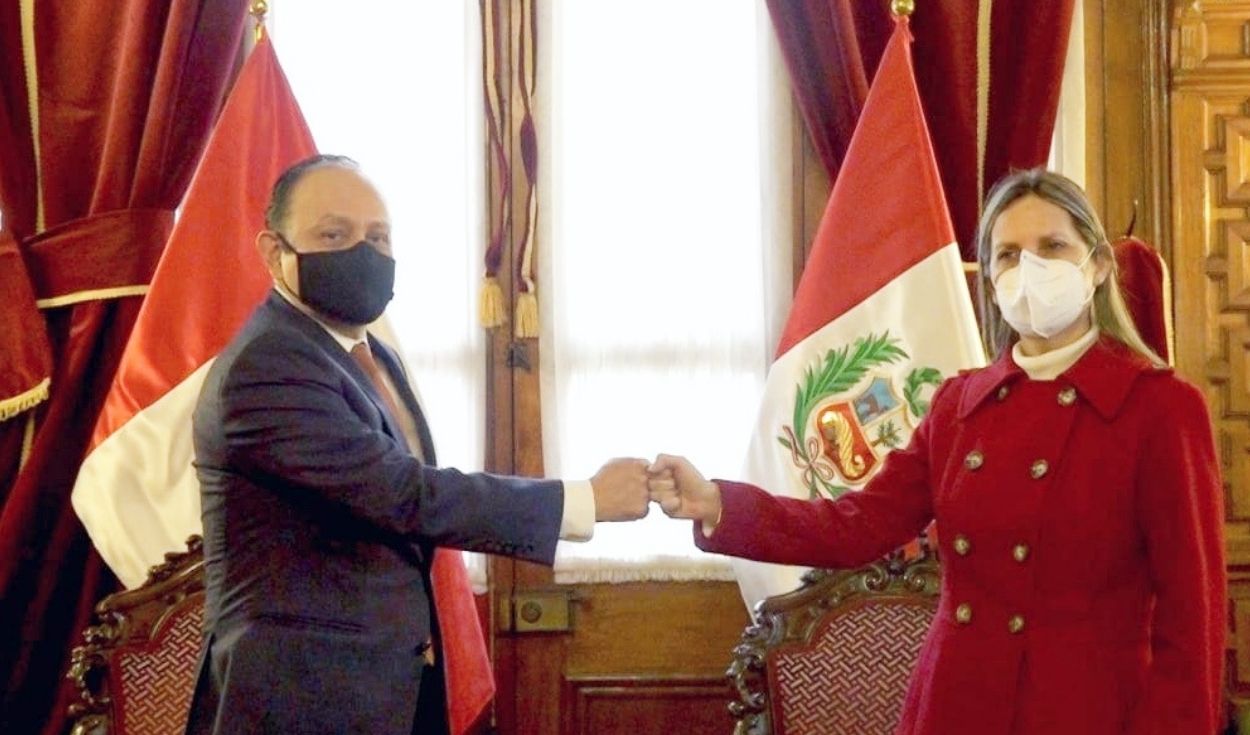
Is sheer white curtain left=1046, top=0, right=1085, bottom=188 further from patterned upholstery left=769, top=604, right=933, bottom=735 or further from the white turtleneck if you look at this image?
the white turtleneck

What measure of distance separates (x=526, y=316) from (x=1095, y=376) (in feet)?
5.61

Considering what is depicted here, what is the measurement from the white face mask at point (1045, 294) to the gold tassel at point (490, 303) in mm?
1595

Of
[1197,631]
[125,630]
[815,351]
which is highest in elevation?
[815,351]

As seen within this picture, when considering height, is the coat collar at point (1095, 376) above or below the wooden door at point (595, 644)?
above

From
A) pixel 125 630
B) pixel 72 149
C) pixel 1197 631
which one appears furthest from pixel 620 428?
pixel 1197 631

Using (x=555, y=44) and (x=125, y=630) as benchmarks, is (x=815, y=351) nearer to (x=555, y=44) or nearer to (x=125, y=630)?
(x=555, y=44)

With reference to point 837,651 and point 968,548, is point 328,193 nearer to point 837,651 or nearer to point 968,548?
point 968,548

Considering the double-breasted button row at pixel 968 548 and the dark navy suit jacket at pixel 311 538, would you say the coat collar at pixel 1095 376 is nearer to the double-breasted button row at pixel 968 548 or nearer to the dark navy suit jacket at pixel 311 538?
the double-breasted button row at pixel 968 548

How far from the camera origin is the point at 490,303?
3.19 metres

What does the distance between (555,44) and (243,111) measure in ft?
2.46

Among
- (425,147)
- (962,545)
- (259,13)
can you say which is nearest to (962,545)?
(962,545)

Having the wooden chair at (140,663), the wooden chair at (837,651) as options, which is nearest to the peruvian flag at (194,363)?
the wooden chair at (140,663)

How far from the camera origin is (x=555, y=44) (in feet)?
10.7

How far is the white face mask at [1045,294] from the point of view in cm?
176
